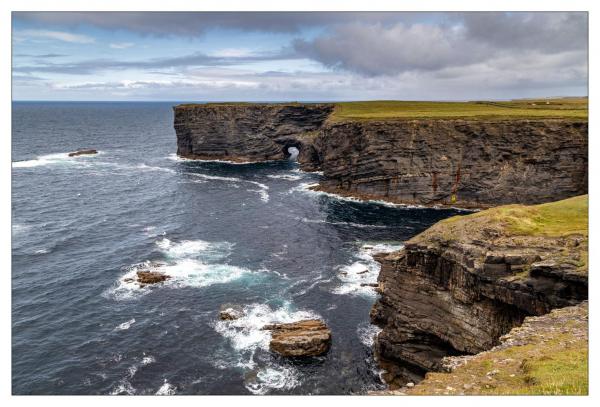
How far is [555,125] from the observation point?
320ft

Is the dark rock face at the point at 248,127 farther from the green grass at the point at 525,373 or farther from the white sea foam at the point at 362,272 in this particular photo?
the green grass at the point at 525,373

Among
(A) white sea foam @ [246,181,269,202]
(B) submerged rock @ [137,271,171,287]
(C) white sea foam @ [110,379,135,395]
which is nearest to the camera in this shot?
(C) white sea foam @ [110,379,135,395]

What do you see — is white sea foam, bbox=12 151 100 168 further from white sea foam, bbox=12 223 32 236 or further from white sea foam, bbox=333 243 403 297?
white sea foam, bbox=333 243 403 297

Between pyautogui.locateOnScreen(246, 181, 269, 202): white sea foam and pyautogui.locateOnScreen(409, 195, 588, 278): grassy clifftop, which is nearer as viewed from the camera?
pyautogui.locateOnScreen(409, 195, 588, 278): grassy clifftop

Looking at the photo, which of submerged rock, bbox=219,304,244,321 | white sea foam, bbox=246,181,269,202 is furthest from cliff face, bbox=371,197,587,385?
white sea foam, bbox=246,181,269,202

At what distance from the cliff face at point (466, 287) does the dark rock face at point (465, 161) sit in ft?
211

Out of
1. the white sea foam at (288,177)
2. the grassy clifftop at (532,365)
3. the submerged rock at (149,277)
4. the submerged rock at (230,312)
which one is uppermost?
the grassy clifftop at (532,365)

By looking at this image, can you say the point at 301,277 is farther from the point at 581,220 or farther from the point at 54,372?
the point at 581,220

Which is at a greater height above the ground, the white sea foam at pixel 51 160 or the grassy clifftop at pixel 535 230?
the grassy clifftop at pixel 535 230

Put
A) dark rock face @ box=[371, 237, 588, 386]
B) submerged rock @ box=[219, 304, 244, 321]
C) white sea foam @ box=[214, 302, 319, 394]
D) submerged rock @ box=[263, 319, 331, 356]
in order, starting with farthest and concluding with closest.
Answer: submerged rock @ box=[219, 304, 244, 321], submerged rock @ box=[263, 319, 331, 356], white sea foam @ box=[214, 302, 319, 394], dark rock face @ box=[371, 237, 588, 386]

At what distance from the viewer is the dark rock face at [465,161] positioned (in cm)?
9738

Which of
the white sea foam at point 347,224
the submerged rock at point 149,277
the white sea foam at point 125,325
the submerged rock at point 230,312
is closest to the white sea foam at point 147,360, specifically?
the white sea foam at point 125,325

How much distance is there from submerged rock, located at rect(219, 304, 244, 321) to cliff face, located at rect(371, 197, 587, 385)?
17.7 metres

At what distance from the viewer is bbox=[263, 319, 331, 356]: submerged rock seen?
151 feet
